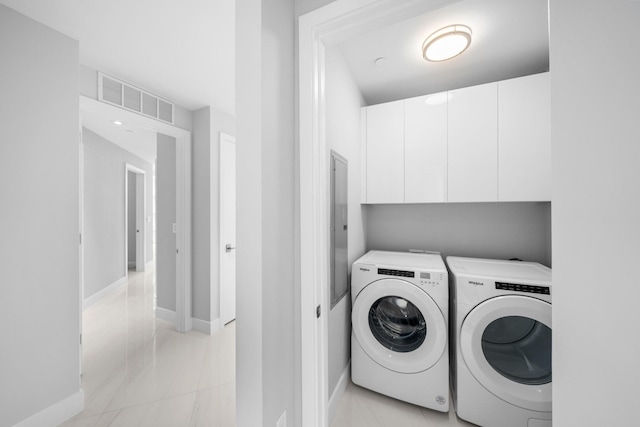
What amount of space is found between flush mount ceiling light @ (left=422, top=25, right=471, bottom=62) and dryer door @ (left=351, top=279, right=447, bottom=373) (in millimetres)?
1580

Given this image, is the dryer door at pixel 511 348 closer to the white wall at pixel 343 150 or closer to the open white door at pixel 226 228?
the white wall at pixel 343 150

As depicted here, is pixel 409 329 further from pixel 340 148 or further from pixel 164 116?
pixel 164 116

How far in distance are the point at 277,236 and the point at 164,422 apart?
155cm

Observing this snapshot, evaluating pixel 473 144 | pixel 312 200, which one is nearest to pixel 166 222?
pixel 312 200

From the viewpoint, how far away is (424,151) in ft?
6.80

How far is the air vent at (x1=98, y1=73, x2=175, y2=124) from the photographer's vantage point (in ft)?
6.38

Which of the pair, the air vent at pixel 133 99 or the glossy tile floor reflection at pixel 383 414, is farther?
the air vent at pixel 133 99

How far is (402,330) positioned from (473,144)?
61.1 inches

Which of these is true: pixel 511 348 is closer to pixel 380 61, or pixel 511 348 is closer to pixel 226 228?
pixel 380 61

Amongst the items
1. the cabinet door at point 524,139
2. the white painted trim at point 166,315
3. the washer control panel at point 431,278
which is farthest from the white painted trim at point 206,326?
the cabinet door at point 524,139

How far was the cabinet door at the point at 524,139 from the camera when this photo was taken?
1731mm

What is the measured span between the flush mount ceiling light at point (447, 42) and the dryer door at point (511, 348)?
1.60m

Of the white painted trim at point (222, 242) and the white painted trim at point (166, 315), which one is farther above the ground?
the white painted trim at point (222, 242)

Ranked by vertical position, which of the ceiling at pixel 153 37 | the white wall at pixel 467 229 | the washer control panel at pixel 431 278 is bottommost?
the washer control panel at pixel 431 278
